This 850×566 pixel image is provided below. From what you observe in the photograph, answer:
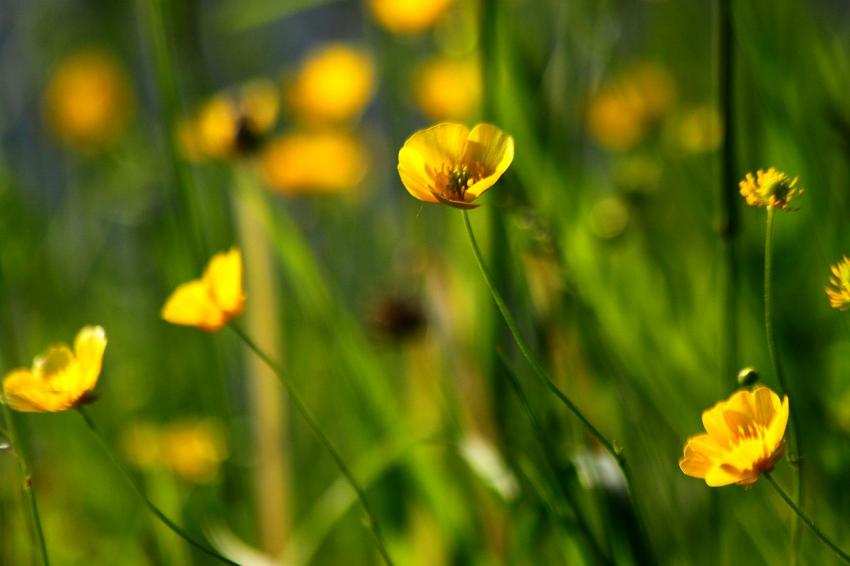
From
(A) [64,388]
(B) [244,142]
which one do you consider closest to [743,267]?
(B) [244,142]

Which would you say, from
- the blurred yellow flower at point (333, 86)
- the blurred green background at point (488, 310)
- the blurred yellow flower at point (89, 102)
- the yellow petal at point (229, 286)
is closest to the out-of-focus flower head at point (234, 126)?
the blurred green background at point (488, 310)

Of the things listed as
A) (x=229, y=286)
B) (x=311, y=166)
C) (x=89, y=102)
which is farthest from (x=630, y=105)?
(x=89, y=102)

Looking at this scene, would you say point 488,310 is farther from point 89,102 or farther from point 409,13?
point 89,102

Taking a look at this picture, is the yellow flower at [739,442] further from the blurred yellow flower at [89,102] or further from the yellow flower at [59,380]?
the blurred yellow flower at [89,102]

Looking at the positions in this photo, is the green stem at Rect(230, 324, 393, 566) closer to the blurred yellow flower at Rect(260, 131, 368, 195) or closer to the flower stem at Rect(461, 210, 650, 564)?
the flower stem at Rect(461, 210, 650, 564)

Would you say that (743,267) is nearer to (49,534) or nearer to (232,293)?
(232,293)

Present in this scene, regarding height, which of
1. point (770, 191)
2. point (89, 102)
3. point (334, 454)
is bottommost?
point (89, 102)
